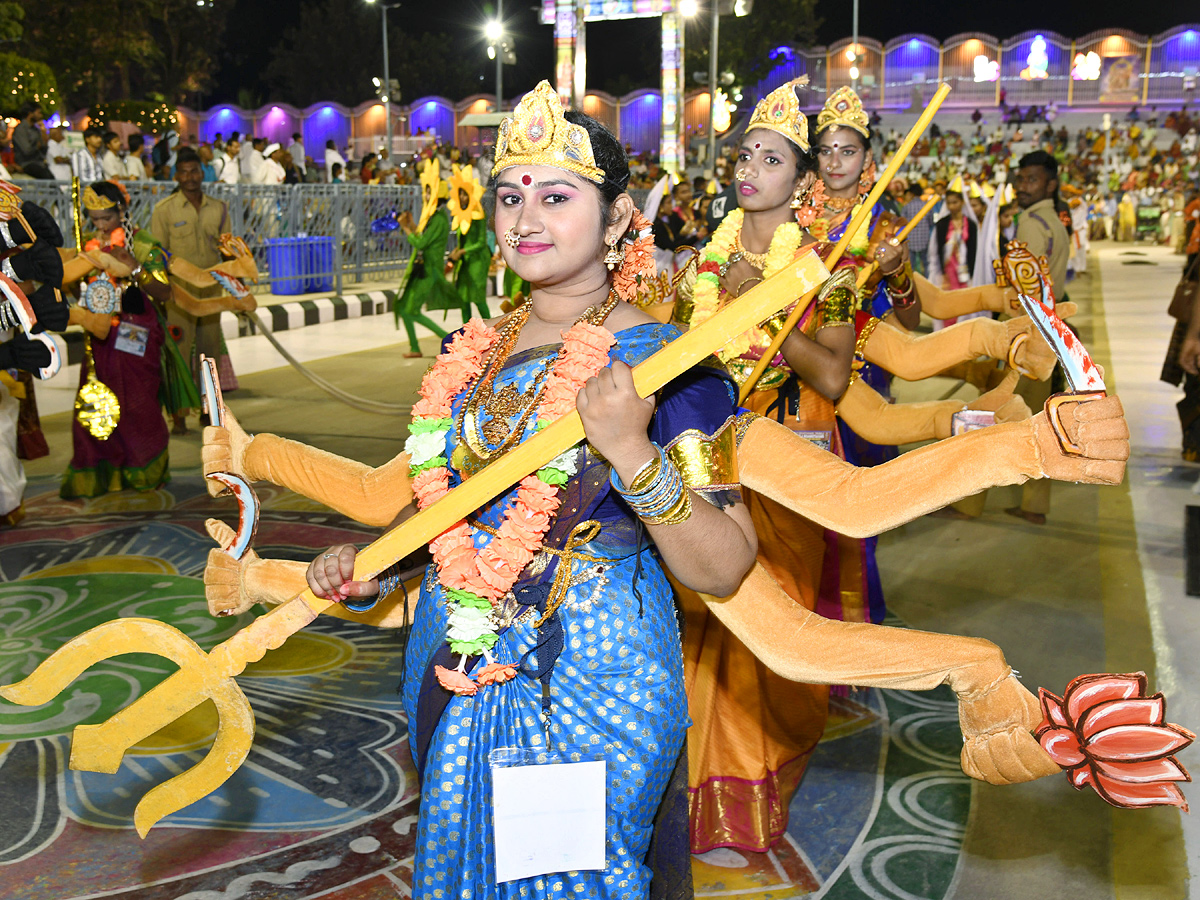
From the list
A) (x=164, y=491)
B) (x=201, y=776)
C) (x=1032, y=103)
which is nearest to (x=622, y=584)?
(x=201, y=776)

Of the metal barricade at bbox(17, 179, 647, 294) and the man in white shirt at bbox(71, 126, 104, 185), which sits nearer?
the metal barricade at bbox(17, 179, 647, 294)

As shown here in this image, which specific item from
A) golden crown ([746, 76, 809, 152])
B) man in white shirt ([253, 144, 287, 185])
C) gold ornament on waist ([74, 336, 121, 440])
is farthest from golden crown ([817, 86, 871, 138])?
man in white shirt ([253, 144, 287, 185])

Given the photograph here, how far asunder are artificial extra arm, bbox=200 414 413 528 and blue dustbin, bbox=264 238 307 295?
12.0m

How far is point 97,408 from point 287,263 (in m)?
8.89

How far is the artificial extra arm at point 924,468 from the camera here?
6.30 feet

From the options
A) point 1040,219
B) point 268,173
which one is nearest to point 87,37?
point 268,173

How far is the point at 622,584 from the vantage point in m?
1.87

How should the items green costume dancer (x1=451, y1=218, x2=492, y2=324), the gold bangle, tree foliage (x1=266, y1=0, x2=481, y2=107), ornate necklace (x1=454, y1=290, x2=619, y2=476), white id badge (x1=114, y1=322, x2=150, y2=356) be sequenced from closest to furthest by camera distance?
ornate necklace (x1=454, y1=290, x2=619, y2=476)
the gold bangle
white id badge (x1=114, y1=322, x2=150, y2=356)
green costume dancer (x1=451, y1=218, x2=492, y2=324)
tree foliage (x1=266, y1=0, x2=481, y2=107)

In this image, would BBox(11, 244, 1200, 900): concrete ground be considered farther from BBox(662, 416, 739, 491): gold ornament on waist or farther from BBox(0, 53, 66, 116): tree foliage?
BBox(0, 53, 66, 116): tree foliage

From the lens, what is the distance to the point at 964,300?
15.0ft

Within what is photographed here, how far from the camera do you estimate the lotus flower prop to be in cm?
163

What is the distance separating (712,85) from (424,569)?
74.1 ft

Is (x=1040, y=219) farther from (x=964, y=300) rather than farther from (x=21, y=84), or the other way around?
(x=21, y=84)

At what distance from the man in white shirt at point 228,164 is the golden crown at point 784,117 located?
45.4 ft
